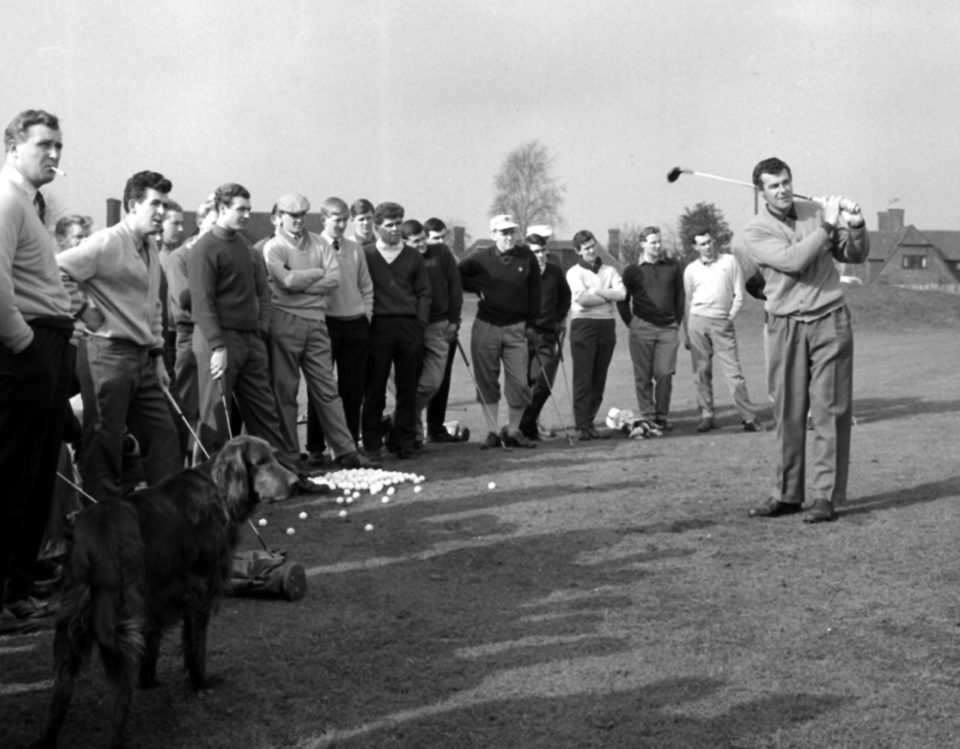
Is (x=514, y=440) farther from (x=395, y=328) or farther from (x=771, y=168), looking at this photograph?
(x=771, y=168)

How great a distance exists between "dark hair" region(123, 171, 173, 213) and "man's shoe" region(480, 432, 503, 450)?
22.2ft

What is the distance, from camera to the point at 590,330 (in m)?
16.2

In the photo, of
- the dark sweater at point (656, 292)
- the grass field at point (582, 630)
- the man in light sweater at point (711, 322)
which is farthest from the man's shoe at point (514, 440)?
the dark sweater at point (656, 292)

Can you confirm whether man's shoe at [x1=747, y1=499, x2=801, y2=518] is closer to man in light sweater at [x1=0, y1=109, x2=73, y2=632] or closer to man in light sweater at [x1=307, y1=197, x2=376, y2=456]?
man in light sweater at [x1=307, y1=197, x2=376, y2=456]

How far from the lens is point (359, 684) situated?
19.5ft

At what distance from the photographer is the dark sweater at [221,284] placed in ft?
35.4

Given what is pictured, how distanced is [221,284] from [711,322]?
811cm

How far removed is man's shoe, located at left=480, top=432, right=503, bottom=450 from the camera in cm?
1465

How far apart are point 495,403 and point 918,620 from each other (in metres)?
8.49

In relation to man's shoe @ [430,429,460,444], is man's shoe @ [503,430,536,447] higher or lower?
higher

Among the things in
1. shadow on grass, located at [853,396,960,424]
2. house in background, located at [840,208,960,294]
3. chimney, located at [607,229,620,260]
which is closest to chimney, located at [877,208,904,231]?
house in background, located at [840,208,960,294]

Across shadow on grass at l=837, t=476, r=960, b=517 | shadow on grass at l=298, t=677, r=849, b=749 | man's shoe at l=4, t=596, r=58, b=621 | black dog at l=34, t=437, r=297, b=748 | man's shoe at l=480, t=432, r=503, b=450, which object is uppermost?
black dog at l=34, t=437, r=297, b=748

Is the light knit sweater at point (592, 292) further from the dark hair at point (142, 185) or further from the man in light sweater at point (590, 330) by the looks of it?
the dark hair at point (142, 185)

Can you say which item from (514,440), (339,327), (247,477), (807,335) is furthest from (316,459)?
(247,477)
